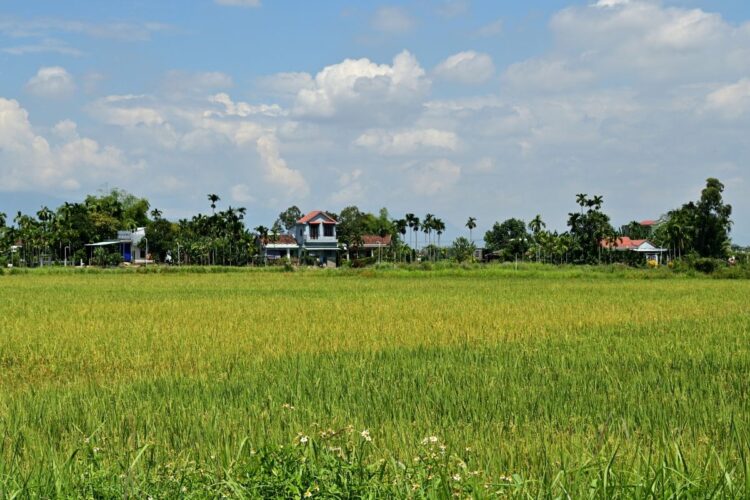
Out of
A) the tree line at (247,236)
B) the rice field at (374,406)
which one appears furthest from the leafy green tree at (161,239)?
the rice field at (374,406)

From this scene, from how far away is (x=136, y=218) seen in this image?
278ft

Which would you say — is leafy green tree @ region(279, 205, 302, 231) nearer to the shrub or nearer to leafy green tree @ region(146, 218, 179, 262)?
leafy green tree @ region(146, 218, 179, 262)

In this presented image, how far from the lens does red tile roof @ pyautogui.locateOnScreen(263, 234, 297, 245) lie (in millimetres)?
71562

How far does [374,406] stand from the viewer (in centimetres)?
556

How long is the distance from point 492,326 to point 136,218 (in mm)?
77746

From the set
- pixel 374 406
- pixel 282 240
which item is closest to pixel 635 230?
pixel 282 240

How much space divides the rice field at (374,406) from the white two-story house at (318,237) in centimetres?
5125

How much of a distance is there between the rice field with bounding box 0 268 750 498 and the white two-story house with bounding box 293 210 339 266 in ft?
168

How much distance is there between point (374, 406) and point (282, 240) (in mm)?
68929

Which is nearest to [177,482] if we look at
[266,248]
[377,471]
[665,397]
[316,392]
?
[377,471]

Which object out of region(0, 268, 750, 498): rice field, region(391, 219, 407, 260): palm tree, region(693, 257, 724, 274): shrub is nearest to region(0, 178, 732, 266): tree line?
region(391, 219, 407, 260): palm tree

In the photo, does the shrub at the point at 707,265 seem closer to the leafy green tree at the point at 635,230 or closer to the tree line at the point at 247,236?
the tree line at the point at 247,236

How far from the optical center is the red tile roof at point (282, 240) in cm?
7156

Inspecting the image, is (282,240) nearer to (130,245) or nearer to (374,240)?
(374,240)
